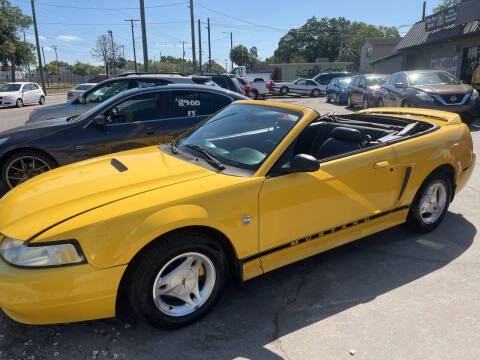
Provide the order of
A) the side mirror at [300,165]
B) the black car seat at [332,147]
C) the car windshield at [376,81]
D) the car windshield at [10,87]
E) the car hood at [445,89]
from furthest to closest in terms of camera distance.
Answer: the car windshield at [10,87], the car windshield at [376,81], the car hood at [445,89], the black car seat at [332,147], the side mirror at [300,165]

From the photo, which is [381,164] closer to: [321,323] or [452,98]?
[321,323]

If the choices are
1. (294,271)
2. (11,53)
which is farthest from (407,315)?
(11,53)

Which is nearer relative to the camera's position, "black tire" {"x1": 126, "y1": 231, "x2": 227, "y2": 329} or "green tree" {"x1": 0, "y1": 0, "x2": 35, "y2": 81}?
"black tire" {"x1": 126, "y1": 231, "x2": 227, "y2": 329}

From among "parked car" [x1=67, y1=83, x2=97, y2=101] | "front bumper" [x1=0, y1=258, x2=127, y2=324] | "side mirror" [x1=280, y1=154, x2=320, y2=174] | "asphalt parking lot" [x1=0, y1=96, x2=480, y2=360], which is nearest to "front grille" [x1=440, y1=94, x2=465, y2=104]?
"asphalt parking lot" [x1=0, y1=96, x2=480, y2=360]

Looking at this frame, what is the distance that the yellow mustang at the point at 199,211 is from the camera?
221 centimetres

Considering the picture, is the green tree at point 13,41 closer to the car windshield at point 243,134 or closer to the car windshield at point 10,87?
the car windshield at point 10,87

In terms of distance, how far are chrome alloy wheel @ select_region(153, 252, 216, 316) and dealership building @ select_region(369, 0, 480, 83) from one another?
19752mm

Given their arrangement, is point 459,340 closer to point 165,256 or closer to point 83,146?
point 165,256

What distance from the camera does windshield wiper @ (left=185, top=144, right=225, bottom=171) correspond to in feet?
9.43

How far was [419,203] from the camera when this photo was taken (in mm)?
3869

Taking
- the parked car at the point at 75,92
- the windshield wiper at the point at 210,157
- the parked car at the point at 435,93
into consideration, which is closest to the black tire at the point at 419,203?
the windshield wiper at the point at 210,157

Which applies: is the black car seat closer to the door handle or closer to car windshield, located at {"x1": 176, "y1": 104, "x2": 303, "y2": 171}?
the door handle

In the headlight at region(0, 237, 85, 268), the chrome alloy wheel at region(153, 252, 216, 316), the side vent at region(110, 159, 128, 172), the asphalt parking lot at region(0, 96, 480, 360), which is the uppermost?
the side vent at region(110, 159, 128, 172)

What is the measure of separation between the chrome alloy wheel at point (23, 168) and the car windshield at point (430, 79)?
10.1 metres
